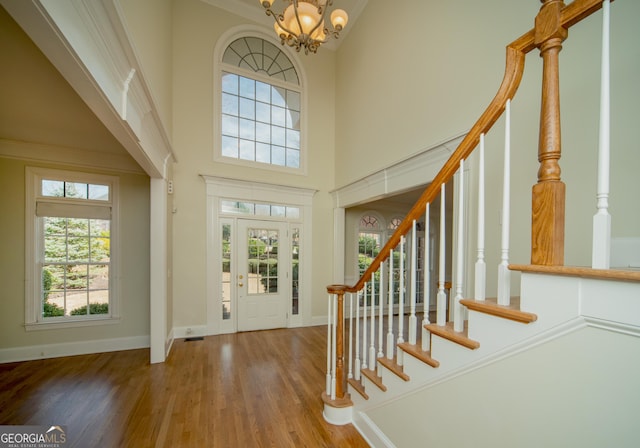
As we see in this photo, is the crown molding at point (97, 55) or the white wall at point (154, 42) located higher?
the white wall at point (154, 42)

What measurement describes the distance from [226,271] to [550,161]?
4.36 metres

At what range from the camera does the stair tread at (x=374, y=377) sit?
1.79m

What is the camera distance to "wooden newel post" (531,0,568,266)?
88cm

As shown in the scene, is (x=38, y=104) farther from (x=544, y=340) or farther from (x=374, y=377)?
(x=544, y=340)

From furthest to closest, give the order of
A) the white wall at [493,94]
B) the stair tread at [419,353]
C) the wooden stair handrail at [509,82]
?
the white wall at [493,94]
the stair tread at [419,353]
the wooden stair handrail at [509,82]

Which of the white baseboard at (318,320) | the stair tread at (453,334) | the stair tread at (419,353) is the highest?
the stair tread at (453,334)

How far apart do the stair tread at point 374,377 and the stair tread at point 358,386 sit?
152 millimetres

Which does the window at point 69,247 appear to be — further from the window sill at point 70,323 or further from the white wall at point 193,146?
the white wall at point 193,146

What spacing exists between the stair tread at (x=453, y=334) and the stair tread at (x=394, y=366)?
39 centimetres

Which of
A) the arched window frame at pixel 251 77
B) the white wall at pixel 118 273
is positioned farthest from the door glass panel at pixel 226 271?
the arched window frame at pixel 251 77

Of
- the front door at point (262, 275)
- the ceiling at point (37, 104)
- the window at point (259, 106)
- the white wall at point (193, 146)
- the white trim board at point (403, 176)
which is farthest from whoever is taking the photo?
the window at point (259, 106)

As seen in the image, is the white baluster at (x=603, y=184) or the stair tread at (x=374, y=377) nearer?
the white baluster at (x=603, y=184)

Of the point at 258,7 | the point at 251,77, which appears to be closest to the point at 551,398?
the point at 251,77

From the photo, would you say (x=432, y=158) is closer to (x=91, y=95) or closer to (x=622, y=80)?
(x=622, y=80)
